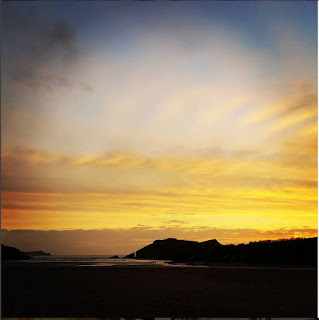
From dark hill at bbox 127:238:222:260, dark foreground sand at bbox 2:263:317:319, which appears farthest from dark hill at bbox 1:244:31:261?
dark hill at bbox 127:238:222:260

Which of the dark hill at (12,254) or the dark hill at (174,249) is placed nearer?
the dark hill at (12,254)

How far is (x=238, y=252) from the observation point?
4645 mm

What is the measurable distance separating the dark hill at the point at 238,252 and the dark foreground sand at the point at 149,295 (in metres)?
0.17

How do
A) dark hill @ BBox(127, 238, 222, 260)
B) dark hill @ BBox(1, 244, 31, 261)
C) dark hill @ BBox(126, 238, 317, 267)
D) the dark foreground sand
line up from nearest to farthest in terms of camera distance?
the dark foreground sand
dark hill @ BBox(1, 244, 31, 261)
dark hill @ BBox(126, 238, 317, 267)
dark hill @ BBox(127, 238, 222, 260)

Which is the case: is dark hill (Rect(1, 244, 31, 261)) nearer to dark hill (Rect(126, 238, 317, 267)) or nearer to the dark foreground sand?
the dark foreground sand

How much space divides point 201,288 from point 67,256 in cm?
118

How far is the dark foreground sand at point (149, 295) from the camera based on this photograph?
3574 millimetres

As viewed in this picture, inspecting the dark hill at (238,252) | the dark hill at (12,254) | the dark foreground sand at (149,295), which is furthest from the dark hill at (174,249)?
the dark hill at (12,254)

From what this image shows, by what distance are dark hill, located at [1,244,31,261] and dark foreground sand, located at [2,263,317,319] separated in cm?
6

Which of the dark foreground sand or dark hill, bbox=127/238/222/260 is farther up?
dark hill, bbox=127/238/222/260

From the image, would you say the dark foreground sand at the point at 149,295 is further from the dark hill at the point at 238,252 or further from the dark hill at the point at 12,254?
the dark hill at the point at 238,252

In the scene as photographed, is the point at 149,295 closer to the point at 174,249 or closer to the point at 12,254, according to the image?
the point at 174,249

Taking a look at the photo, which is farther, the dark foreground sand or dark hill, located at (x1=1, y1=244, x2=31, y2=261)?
dark hill, located at (x1=1, y1=244, x2=31, y2=261)

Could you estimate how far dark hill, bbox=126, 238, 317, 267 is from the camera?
13.2 ft
